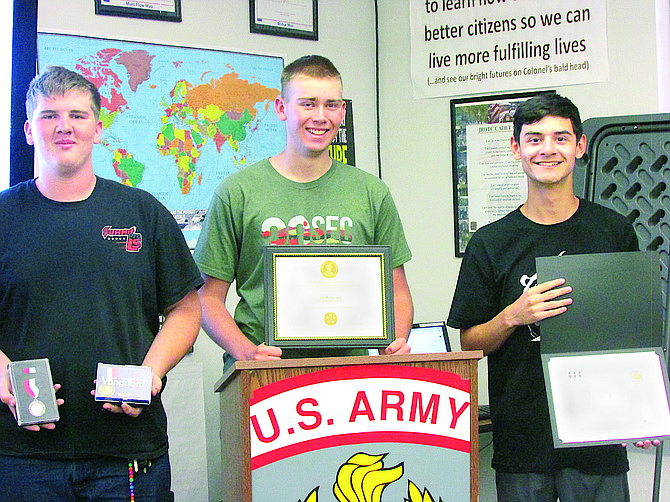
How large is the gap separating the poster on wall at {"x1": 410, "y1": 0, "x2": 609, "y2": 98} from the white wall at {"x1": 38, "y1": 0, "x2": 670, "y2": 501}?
6cm

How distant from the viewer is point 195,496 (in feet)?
10.3

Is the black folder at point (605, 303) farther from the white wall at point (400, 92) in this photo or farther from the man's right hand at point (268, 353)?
the white wall at point (400, 92)

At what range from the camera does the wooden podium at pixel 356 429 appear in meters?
1.68

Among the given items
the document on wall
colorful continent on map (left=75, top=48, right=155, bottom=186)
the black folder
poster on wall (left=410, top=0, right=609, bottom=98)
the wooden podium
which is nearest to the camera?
the wooden podium

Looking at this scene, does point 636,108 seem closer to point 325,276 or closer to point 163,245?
point 325,276

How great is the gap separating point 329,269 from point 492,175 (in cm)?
184

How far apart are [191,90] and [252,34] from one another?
0.41 metres

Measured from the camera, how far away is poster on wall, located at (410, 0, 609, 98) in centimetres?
332

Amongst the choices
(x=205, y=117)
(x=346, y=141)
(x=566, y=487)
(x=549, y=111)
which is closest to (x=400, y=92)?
(x=346, y=141)

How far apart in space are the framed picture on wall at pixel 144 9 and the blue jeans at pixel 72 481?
6.73 feet

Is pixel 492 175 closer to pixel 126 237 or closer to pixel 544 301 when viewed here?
pixel 544 301

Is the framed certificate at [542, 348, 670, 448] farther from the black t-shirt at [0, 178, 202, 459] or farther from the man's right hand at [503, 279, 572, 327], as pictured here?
the black t-shirt at [0, 178, 202, 459]

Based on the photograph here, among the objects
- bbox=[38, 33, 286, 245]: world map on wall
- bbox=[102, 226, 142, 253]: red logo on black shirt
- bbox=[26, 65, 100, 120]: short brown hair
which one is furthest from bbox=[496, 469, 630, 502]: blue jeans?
bbox=[38, 33, 286, 245]: world map on wall

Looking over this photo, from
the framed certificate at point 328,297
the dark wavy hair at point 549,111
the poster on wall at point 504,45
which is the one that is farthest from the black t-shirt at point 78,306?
the poster on wall at point 504,45
